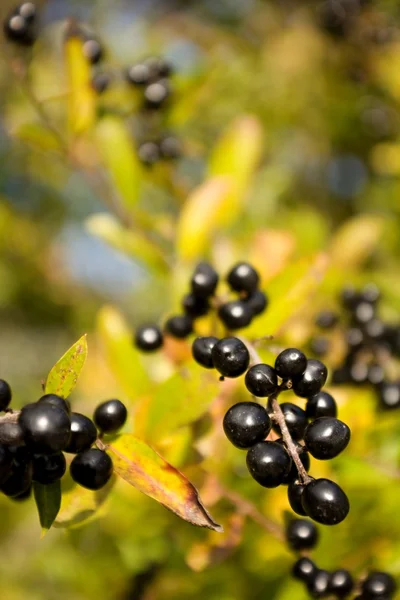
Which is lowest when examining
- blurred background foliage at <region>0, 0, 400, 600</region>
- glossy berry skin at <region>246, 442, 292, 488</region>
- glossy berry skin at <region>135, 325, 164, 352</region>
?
blurred background foliage at <region>0, 0, 400, 600</region>

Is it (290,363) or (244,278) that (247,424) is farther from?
(244,278)

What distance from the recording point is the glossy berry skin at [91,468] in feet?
3.43

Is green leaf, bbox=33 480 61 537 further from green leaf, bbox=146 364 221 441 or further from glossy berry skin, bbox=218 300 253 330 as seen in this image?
glossy berry skin, bbox=218 300 253 330

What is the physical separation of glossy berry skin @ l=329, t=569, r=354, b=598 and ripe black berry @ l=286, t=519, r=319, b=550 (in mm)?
91

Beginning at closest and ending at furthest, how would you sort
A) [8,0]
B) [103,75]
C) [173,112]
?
[103,75], [173,112], [8,0]

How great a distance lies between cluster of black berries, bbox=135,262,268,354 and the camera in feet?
4.77

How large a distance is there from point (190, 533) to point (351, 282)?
3.55 feet

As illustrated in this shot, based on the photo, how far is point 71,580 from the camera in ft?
7.68

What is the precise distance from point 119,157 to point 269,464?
151 cm

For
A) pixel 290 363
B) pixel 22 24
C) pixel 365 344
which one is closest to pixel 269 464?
pixel 290 363

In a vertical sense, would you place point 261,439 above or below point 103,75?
below

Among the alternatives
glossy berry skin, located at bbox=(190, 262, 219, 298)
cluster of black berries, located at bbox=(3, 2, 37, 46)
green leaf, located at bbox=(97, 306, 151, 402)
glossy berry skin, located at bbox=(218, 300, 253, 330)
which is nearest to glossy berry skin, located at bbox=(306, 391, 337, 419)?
glossy berry skin, located at bbox=(218, 300, 253, 330)

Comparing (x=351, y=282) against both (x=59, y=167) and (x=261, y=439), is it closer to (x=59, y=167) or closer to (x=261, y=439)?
(x=261, y=439)

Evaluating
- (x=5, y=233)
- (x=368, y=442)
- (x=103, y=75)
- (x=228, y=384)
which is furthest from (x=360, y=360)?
(x=5, y=233)
